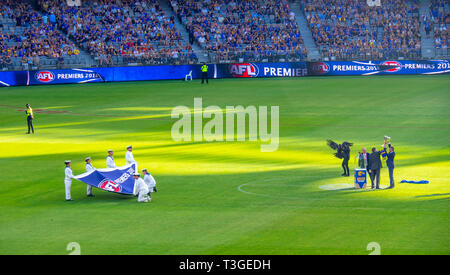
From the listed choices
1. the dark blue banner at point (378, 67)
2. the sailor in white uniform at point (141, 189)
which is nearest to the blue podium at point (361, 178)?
the sailor in white uniform at point (141, 189)

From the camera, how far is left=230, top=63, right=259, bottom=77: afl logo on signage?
76312mm

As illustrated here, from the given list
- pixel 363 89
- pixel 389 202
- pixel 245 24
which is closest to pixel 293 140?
pixel 389 202

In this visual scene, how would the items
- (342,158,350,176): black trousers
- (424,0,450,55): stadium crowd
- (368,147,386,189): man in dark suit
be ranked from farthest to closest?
(424,0,450,55): stadium crowd → (342,158,350,176): black trousers → (368,147,386,189): man in dark suit

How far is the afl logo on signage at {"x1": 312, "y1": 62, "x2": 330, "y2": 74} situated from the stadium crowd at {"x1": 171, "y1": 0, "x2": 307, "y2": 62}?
1.77 m

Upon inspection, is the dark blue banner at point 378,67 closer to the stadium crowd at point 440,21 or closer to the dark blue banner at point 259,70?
the dark blue banner at point 259,70

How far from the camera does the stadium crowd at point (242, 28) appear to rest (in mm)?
77312

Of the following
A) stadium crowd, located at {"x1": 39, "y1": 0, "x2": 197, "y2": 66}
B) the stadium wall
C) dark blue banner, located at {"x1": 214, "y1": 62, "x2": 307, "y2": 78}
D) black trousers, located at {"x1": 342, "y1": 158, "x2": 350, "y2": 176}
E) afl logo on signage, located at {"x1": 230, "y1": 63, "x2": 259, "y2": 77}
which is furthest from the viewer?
afl logo on signage, located at {"x1": 230, "y1": 63, "x2": 259, "y2": 77}

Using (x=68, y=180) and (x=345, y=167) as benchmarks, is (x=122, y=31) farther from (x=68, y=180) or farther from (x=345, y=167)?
(x=68, y=180)

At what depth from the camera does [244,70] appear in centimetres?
7644

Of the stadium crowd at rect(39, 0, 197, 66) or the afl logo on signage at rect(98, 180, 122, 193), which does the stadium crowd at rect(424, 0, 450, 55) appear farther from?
the afl logo on signage at rect(98, 180, 122, 193)

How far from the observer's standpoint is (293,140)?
36.3m

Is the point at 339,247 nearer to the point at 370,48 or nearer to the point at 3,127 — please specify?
the point at 3,127

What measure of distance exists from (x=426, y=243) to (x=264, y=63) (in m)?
59.5

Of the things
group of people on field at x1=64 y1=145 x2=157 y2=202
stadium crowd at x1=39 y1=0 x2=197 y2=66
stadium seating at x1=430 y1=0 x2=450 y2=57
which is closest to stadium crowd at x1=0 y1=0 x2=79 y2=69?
stadium crowd at x1=39 y1=0 x2=197 y2=66
